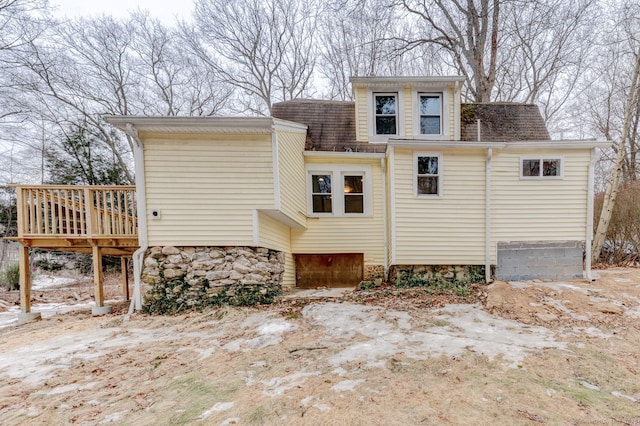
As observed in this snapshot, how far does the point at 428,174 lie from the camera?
6.81 metres

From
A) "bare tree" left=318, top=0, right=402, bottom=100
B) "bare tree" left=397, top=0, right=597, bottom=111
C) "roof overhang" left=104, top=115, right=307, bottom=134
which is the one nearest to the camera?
"roof overhang" left=104, top=115, right=307, bottom=134

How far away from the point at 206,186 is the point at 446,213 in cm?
573

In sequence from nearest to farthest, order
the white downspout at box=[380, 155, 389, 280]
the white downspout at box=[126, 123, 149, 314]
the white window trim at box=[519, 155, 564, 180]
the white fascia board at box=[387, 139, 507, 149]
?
the white downspout at box=[126, 123, 149, 314]
the white fascia board at box=[387, 139, 507, 149]
the white window trim at box=[519, 155, 564, 180]
the white downspout at box=[380, 155, 389, 280]

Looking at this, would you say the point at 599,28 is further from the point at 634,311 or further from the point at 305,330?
the point at 305,330

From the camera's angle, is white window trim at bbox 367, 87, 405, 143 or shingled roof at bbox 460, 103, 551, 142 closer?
white window trim at bbox 367, 87, 405, 143

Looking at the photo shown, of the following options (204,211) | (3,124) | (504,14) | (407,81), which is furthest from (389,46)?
(3,124)

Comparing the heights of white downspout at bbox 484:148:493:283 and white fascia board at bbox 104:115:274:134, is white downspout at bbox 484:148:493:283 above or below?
below

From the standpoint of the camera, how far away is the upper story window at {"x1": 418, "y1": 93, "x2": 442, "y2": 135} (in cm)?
818

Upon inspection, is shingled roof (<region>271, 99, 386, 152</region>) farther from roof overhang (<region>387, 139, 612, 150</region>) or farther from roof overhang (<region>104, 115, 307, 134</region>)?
roof overhang (<region>104, 115, 307, 134</region>)

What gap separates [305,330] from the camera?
421cm

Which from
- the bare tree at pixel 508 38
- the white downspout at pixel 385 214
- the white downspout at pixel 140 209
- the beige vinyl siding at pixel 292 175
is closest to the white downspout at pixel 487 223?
the white downspout at pixel 385 214

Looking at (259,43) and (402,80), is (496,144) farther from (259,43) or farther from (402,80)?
(259,43)

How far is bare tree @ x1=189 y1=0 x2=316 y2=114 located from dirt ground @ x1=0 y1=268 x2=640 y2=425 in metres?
13.0

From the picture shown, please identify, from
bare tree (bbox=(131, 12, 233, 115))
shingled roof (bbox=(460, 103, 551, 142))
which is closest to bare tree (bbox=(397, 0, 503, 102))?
shingled roof (bbox=(460, 103, 551, 142))
